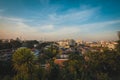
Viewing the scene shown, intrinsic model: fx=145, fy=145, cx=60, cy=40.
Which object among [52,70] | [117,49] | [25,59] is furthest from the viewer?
[117,49]

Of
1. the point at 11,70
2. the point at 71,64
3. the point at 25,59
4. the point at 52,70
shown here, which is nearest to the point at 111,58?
the point at 71,64

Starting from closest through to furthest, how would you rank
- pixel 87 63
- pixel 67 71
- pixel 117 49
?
pixel 67 71
pixel 87 63
pixel 117 49

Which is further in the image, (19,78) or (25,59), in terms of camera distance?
(25,59)

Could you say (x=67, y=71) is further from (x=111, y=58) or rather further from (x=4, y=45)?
(x=4, y=45)

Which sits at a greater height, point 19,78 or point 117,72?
point 19,78

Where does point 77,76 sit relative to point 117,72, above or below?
above

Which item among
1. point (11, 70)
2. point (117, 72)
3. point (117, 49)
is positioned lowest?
point (117, 72)

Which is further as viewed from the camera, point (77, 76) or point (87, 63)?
point (87, 63)

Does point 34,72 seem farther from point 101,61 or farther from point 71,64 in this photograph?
point 101,61

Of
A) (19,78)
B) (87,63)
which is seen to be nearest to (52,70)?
(19,78)
